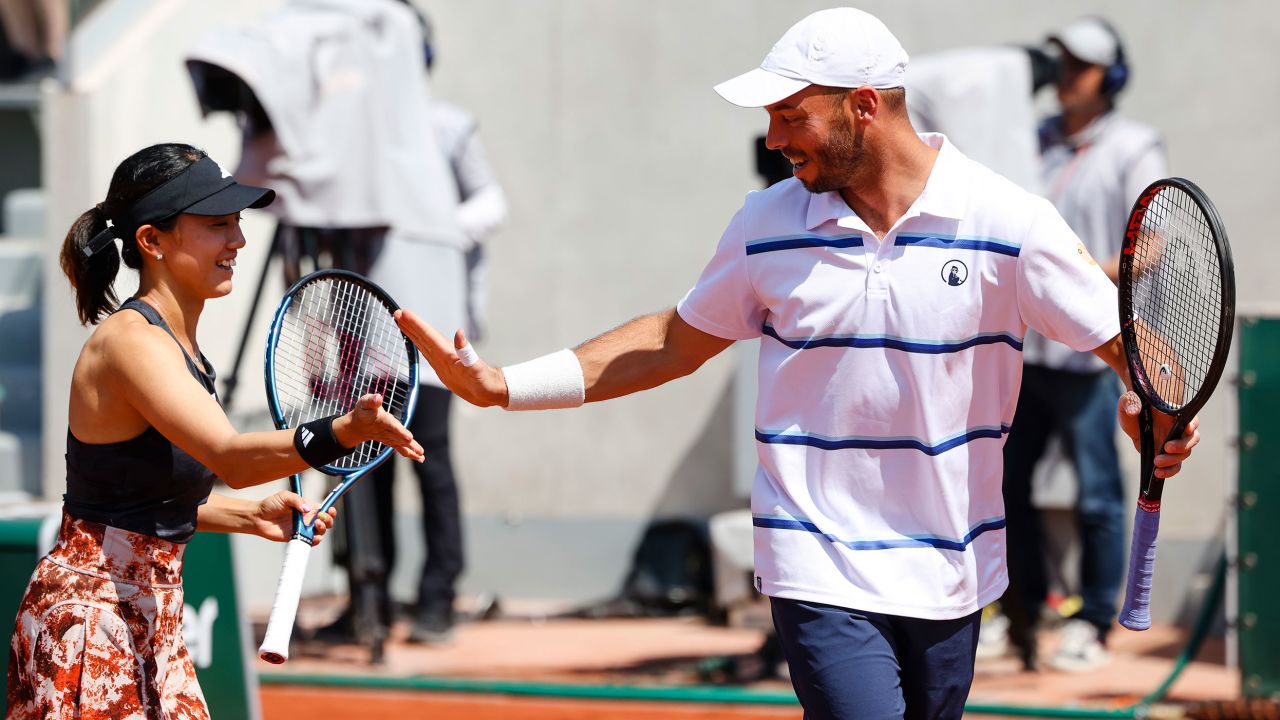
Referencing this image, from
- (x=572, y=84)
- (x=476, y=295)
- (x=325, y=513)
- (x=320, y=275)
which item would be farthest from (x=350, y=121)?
(x=325, y=513)

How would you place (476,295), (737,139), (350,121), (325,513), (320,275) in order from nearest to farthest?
(325,513), (320,275), (350,121), (476,295), (737,139)

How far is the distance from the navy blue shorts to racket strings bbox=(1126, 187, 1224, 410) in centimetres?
57

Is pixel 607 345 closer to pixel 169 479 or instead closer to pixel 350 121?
pixel 169 479

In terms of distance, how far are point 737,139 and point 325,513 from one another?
5.19 metres

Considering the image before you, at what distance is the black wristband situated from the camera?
2928 millimetres

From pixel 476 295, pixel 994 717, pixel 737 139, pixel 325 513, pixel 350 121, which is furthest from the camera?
pixel 737 139

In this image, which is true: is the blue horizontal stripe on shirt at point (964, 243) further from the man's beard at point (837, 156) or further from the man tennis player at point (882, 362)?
the man's beard at point (837, 156)

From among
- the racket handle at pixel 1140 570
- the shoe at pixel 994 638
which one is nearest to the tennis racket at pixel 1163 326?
the racket handle at pixel 1140 570

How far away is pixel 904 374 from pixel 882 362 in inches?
1.8

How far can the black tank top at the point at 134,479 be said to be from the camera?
9.93 feet

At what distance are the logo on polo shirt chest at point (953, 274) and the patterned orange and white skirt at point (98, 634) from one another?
1489 millimetres

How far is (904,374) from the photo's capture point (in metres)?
3.07

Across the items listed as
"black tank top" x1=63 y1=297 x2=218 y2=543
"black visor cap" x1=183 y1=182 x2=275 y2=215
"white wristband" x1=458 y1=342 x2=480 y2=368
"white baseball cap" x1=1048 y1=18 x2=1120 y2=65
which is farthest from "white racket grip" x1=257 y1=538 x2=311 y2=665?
"white baseball cap" x1=1048 y1=18 x2=1120 y2=65

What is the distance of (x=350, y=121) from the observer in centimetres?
625
